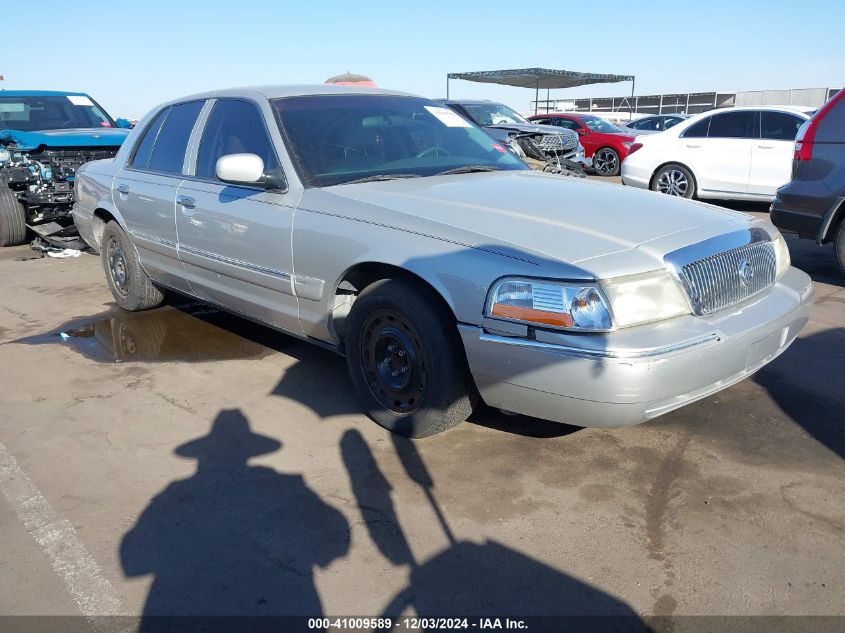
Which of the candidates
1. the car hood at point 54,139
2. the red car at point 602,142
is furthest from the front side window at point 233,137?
the red car at point 602,142

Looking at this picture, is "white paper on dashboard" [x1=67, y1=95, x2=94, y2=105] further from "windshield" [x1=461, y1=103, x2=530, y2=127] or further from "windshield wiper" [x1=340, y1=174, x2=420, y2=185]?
"windshield wiper" [x1=340, y1=174, x2=420, y2=185]

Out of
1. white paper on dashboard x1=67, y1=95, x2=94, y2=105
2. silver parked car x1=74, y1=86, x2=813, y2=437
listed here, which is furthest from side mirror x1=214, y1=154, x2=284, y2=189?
white paper on dashboard x1=67, y1=95, x2=94, y2=105

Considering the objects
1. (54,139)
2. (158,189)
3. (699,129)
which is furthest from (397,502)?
(699,129)

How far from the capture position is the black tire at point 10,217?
8.73 meters

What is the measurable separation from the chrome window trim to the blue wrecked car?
284 inches

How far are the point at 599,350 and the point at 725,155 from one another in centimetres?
841

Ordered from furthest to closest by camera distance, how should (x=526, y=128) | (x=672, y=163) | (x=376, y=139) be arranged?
(x=526, y=128)
(x=672, y=163)
(x=376, y=139)

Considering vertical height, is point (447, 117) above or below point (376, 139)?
above

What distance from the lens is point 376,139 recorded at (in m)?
4.08

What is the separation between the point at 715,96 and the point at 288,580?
123ft

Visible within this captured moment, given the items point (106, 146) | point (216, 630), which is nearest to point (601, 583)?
point (216, 630)

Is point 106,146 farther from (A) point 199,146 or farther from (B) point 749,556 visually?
(B) point 749,556

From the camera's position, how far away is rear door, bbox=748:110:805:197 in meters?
9.46

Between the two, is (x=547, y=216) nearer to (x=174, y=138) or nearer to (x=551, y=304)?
(x=551, y=304)
